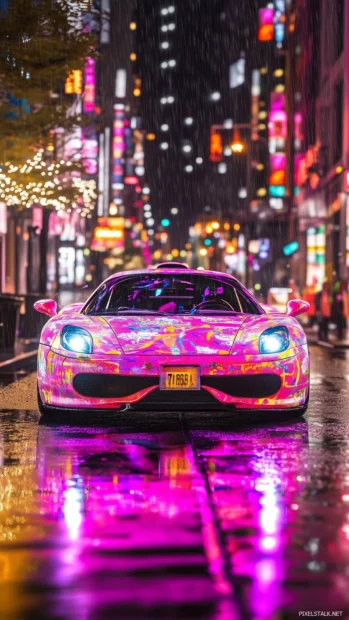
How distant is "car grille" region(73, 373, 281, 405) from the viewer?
31.0ft

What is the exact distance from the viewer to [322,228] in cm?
6069

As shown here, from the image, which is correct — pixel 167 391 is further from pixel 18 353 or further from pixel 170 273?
pixel 18 353

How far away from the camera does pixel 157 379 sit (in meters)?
9.46

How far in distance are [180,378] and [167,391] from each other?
15 centimetres

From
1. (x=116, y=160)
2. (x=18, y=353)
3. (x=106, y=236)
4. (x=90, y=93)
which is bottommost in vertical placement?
(x=106, y=236)

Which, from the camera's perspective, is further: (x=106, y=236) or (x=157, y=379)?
(x=106, y=236)

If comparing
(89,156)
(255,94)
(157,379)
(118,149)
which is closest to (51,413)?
(157,379)

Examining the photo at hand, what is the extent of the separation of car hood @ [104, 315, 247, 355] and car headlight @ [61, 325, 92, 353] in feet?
0.78

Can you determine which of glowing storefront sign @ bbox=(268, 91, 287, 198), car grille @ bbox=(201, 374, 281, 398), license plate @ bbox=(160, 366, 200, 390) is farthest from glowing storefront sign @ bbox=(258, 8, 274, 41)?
license plate @ bbox=(160, 366, 200, 390)

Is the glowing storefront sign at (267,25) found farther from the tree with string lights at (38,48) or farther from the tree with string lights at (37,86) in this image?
the tree with string lights at (38,48)

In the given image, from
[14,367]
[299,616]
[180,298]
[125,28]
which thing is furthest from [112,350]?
[125,28]

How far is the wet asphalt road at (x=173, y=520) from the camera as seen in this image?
453cm

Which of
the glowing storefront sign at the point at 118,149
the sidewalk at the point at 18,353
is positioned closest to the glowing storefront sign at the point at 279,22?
the glowing storefront sign at the point at 118,149

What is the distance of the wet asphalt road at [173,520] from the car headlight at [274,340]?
Answer: 687mm
